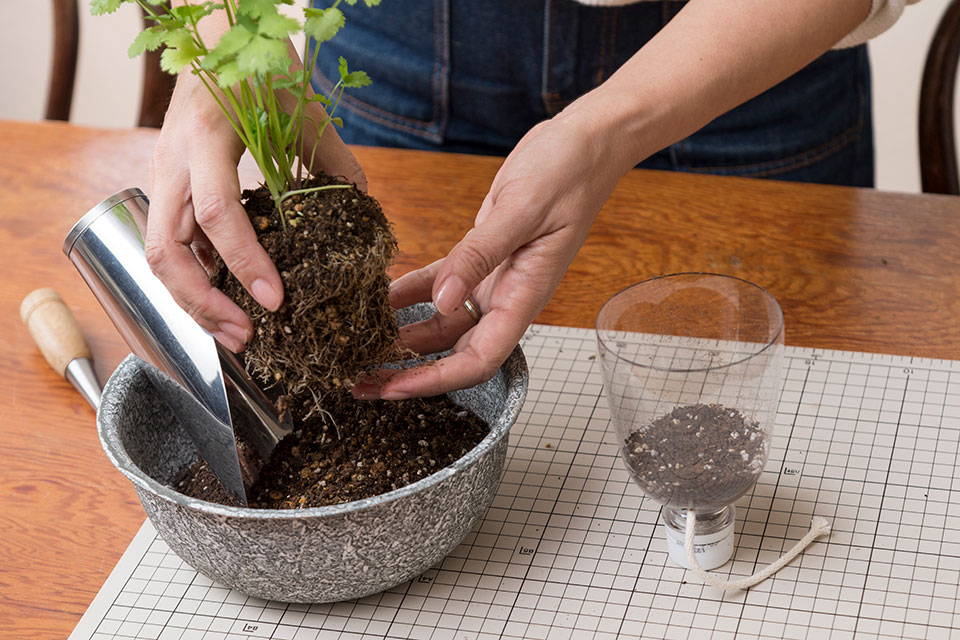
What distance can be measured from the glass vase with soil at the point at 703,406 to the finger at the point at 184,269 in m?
0.30

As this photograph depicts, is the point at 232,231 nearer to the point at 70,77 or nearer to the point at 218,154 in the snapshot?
the point at 218,154

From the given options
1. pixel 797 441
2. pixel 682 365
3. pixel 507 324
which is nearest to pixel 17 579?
pixel 507 324

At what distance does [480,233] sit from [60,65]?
1.28 meters

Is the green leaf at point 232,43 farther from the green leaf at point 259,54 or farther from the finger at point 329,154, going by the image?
the finger at point 329,154

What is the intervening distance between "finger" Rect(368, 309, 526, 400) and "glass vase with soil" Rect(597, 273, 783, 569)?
8cm

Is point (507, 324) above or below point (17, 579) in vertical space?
above

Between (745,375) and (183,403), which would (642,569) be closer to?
(745,375)

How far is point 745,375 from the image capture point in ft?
2.61

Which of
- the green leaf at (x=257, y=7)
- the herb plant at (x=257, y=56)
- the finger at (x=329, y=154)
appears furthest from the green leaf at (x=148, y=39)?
the finger at (x=329, y=154)

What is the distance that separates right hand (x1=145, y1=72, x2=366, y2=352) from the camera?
0.80 metres

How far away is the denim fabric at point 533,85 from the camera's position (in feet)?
4.48

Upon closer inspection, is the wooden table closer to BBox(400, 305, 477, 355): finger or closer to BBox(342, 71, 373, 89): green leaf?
BBox(400, 305, 477, 355): finger

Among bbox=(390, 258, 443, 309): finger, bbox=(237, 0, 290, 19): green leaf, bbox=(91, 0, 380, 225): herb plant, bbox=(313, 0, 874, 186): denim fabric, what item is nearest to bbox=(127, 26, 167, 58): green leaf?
bbox=(91, 0, 380, 225): herb plant

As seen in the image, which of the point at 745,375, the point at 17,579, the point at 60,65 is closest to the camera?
the point at 745,375
